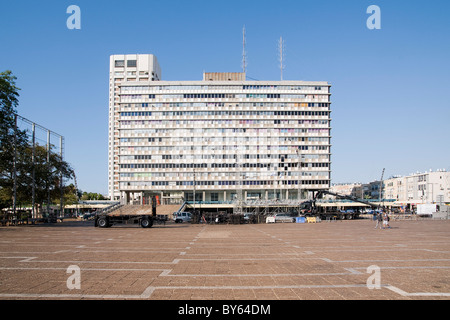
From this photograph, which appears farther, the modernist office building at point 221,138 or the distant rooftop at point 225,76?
the distant rooftop at point 225,76

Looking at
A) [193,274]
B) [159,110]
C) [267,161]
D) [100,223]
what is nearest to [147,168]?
[159,110]

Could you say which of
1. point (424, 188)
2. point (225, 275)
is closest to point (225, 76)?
point (424, 188)

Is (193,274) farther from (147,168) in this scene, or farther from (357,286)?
(147,168)

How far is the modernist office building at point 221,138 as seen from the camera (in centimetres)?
10075

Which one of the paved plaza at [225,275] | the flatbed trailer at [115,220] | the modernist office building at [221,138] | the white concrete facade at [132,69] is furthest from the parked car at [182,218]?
the white concrete facade at [132,69]

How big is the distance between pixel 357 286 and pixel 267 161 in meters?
91.9

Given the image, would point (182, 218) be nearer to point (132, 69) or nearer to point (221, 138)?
point (221, 138)

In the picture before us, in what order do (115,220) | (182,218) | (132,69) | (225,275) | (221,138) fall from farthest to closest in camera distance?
(132,69)
(221,138)
(182,218)
(115,220)
(225,275)

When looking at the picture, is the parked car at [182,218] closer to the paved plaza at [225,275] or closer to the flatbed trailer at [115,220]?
the flatbed trailer at [115,220]

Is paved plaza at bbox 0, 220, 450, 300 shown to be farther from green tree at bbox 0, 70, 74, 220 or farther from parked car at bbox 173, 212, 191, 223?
parked car at bbox 173, 212, 191, 223

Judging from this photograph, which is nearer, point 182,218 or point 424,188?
point 182,218

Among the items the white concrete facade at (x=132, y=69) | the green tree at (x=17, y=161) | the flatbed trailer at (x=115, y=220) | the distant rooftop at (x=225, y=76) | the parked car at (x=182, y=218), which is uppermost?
the white concrete facade at (x=132, y=69)

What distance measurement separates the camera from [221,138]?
101312 millimetres
